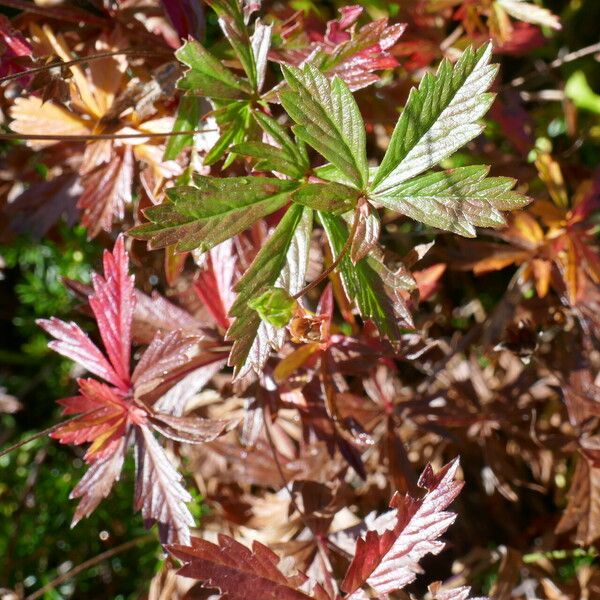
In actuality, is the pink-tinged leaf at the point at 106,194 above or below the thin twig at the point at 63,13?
below

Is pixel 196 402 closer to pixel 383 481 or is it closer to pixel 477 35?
pixel 383 481

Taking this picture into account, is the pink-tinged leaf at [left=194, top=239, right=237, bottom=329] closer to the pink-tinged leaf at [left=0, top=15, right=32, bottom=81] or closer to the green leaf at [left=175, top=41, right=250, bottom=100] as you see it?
the green leaf at [left=175, top=41, right=250, bottom=100]

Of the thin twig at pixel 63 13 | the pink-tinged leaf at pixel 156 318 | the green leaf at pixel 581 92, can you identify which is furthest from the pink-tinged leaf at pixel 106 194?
the green leaf at pixel 581 92

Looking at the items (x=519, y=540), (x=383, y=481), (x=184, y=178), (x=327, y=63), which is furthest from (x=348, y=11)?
(x=519, y=540)

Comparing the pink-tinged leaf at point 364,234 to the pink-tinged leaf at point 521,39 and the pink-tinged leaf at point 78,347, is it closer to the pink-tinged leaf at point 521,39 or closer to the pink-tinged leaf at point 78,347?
the pink-tinged leaf at point 78,347

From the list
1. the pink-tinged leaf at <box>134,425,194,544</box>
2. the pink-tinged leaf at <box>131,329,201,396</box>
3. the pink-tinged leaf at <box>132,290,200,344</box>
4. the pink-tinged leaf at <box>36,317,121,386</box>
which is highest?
the pink-tinged leaf at <box>36,317,121,386</box>

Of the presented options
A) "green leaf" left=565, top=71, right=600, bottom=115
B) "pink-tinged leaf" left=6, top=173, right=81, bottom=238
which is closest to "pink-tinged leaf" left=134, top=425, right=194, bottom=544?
"pink-tinged leaf" left=6, top=173, right=81, bottom=238

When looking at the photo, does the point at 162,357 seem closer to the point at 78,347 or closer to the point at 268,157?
the point at 78,347
